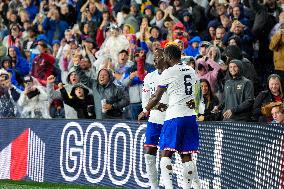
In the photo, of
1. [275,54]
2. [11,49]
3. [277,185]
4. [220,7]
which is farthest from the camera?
[11,49]

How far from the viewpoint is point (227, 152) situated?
13.1 meters

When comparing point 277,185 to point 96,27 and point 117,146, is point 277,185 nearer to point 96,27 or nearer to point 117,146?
point 117,146

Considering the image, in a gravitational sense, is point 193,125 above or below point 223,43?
below

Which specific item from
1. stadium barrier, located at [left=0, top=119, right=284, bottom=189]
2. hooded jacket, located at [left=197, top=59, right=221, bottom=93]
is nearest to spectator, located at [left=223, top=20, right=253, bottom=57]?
hooded jacket, located at [left=197, top=59, right=221, bottom=93]

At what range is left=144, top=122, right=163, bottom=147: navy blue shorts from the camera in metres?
13.9

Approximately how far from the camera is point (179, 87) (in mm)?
12414

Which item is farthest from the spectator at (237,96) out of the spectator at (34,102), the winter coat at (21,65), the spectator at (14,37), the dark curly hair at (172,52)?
the spectator at (14,37)

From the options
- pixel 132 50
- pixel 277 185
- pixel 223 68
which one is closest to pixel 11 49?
pixel 132 50

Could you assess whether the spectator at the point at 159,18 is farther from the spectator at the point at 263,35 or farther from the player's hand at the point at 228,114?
the player's hand at the point at 228,114

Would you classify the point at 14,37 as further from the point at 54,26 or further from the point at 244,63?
the point at 244,63

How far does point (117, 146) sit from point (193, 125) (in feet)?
11.9

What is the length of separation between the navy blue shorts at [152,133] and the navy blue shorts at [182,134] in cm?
131

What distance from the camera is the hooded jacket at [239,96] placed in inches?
598

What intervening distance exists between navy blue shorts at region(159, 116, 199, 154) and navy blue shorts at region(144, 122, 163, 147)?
51.5 inches
